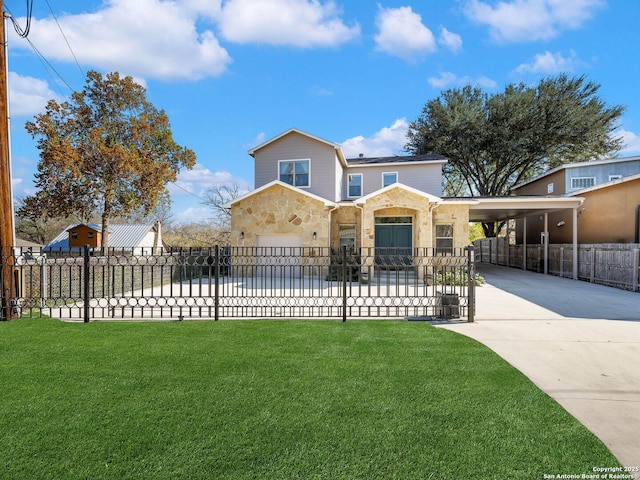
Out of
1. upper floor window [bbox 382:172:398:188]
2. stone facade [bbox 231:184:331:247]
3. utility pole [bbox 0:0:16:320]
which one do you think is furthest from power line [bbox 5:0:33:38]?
upper floor window [bbox 382:172:398:188]

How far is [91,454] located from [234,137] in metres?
20.9

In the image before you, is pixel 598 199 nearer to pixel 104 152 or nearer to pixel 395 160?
pixel 395 160

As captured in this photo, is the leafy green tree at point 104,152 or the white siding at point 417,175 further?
the leafy green tree at point 104,152

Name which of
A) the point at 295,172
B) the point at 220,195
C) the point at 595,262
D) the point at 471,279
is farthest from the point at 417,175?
the point at 220,195

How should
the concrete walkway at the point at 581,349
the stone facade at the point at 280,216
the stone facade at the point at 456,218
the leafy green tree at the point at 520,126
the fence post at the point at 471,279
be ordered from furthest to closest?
the leafy green tree at the point at 520,126 < the stone facade at the point at 280,216 < the stone facade at the point at 456,218 < the fence post at the point at 471,279 < the concrete walkway at the point at 581,349

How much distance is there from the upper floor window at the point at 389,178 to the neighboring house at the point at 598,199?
7830mm

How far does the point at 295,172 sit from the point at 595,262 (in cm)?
1321

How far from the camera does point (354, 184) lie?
18297mm

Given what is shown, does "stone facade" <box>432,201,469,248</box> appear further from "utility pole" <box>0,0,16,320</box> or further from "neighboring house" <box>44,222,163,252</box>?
"neighboring house" <box>44,222,163,252</box>

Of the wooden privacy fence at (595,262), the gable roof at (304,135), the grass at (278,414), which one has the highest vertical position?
the gable roof at (304,135)

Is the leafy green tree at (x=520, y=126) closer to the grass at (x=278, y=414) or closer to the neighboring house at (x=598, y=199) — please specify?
the neighboring house at (x=598, y=199)

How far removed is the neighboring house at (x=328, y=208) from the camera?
14.0m

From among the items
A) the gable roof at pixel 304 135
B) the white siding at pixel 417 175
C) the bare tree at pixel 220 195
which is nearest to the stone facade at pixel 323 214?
the gable roof at pixel 304 135

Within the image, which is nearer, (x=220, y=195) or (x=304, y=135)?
(x=304, y=135)
